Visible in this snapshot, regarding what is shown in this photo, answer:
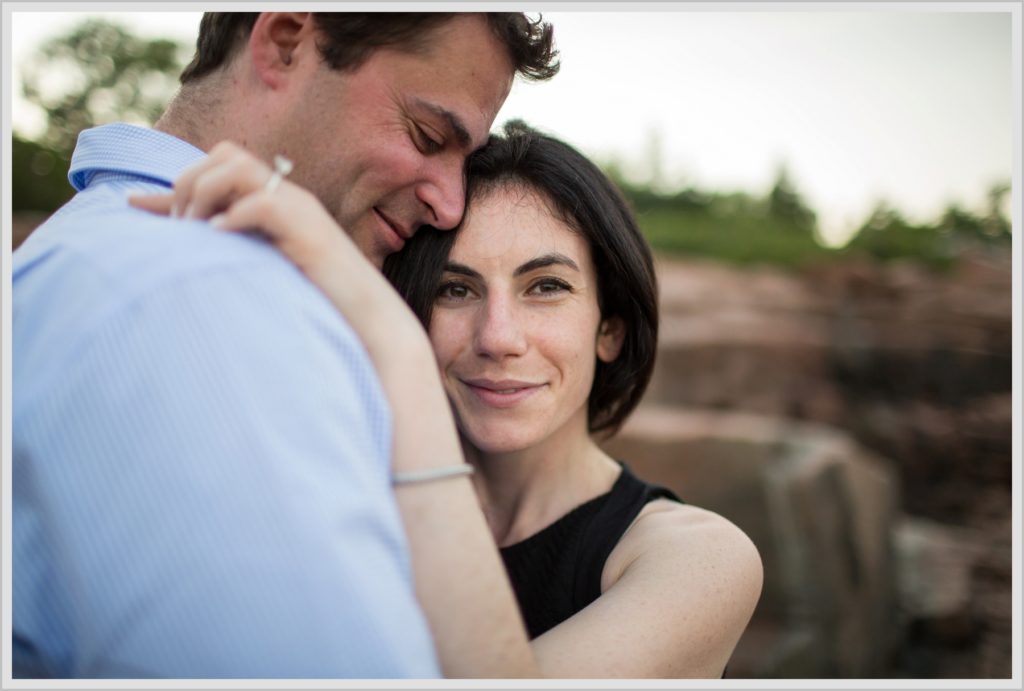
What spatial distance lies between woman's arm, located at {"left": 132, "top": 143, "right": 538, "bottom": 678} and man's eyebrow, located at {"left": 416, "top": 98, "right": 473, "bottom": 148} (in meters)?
0.55

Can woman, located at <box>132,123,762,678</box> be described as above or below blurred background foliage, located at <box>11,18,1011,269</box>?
below

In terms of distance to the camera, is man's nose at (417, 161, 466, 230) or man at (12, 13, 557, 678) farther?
man's nose at (417, 161, 466, 230)

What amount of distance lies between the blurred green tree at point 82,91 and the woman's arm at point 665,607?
7779 millimetres

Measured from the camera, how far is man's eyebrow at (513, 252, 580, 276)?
7.25 feet

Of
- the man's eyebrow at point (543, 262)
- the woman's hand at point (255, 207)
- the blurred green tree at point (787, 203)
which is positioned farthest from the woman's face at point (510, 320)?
the blurred green tree at point (787, 203)

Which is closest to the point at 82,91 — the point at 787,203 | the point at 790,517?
the point at 790,517

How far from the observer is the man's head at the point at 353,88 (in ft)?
5.76

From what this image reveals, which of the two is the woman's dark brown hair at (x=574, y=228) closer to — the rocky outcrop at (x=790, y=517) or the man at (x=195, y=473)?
the man at (x=195, y=473)

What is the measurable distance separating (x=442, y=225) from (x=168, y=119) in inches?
26.4

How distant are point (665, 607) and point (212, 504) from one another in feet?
3.38

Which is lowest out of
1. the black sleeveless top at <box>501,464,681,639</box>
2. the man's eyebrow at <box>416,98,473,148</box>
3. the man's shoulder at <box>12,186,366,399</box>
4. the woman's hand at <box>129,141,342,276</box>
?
the black sleeveless top at <box>501,464,681,639</box>

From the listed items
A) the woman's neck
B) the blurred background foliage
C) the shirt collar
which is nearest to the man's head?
the shirt collar

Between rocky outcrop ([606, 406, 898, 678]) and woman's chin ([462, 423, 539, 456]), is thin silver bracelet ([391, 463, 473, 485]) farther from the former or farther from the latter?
rocky outcrop ([606, 406, 898, 678])

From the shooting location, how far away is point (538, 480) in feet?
8.18
